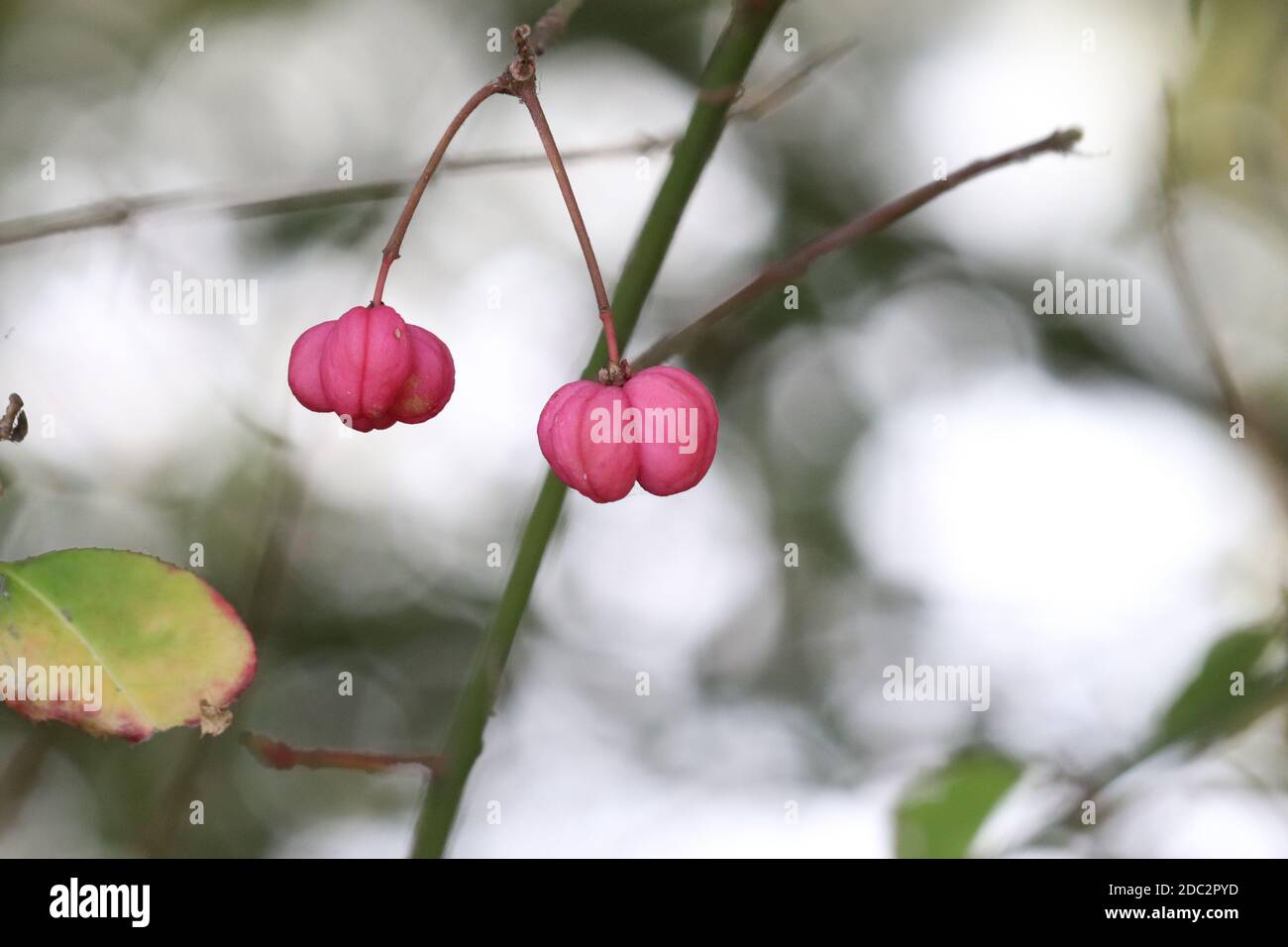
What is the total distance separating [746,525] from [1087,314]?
758 mm

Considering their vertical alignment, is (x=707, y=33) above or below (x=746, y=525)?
above

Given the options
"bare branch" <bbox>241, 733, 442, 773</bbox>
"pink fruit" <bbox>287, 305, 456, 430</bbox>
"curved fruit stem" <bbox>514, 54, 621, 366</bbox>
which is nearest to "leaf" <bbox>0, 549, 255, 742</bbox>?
"bare branch" <bbox>241, 733, 442, 773</bbox>

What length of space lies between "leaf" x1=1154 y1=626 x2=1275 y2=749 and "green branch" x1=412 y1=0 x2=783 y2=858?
466 millimetres

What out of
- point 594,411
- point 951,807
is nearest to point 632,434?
point 594,411

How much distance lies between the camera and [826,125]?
228 cm

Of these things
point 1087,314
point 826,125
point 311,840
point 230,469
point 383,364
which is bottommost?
point 311,840

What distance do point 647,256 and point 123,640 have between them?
0.36 meters

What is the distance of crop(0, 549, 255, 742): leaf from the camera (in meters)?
0.63

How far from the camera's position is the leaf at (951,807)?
2.77 feet

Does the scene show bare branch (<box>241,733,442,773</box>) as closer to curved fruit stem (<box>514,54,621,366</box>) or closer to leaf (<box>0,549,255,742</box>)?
leaf (<box>0,549,255,742</box>)

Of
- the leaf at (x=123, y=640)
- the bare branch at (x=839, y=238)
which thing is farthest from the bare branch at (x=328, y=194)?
the leaf at (x=123, y=640)

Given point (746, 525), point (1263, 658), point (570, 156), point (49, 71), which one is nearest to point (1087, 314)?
point (746, 525)

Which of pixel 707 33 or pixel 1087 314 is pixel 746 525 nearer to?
pixel 1087 314

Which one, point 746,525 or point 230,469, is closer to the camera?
point 230,469
